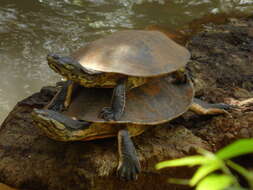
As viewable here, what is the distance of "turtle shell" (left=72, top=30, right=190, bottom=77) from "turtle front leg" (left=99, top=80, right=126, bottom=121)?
0.37 ft

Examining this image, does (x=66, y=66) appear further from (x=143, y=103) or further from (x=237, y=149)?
(x=237, y=149)

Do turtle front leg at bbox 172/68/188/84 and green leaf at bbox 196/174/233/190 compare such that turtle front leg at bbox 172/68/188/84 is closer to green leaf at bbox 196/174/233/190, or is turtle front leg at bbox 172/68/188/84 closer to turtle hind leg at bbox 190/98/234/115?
turtle hind leg at bbox 190/98/234/115

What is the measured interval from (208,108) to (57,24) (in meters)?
3.39

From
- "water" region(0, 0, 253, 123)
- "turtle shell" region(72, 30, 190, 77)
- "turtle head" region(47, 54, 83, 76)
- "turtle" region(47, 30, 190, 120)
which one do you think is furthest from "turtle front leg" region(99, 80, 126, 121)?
"water" region(0, 0, 253, 123)

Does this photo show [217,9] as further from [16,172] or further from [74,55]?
[16,172]

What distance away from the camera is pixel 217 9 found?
5.41 metres

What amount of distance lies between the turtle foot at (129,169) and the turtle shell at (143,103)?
0.23 m

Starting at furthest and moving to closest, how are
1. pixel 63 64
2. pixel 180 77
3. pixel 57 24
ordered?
pixel 57 24
pixel 180 77
pixel 63 64

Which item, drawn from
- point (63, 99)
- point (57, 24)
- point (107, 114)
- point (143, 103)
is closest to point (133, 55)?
point (143, 103)

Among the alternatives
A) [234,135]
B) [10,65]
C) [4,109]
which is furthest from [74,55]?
[10,65]

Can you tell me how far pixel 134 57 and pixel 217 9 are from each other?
3.83 meters

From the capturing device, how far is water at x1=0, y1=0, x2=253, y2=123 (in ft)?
14.3

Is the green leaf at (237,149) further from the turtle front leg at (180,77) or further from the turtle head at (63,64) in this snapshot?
the turtle front leg at (180,77)

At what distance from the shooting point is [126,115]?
1972 mm
